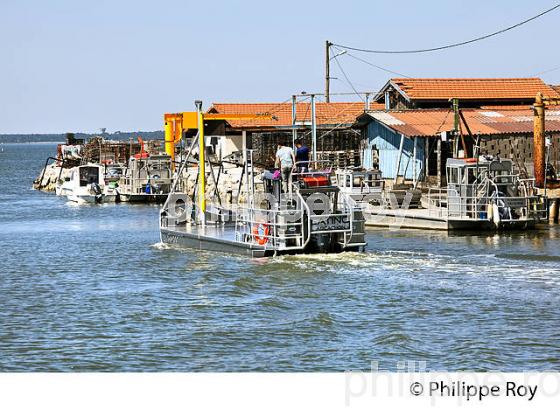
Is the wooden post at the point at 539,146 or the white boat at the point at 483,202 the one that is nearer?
the white boat at the point at 483,202

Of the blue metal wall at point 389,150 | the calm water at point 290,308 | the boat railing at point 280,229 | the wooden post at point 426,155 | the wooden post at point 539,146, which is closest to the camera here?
the calm water at point 290,308

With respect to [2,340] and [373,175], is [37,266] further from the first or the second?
[373,175]

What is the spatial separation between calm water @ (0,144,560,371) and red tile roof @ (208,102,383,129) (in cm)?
2538

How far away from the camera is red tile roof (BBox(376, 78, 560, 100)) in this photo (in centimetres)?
5059

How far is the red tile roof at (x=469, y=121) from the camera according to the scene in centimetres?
4250

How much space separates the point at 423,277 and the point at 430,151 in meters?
19.3

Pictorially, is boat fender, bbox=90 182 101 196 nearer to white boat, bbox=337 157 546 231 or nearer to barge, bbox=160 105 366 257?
white boat, bbox=337 157 546 231

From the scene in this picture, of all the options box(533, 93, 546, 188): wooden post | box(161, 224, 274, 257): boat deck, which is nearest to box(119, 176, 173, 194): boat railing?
box(533, 93, 546, 188): wooden post

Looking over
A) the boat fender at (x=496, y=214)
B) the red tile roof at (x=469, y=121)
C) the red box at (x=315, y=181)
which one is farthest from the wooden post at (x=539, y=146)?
the red box at (x=315, y=181)

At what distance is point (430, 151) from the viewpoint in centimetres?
4225

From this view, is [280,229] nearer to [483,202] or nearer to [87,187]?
[483,202]

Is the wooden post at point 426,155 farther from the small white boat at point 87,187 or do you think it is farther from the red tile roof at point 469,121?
the small white boat at point 87,187

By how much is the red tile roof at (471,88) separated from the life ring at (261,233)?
24.5m
